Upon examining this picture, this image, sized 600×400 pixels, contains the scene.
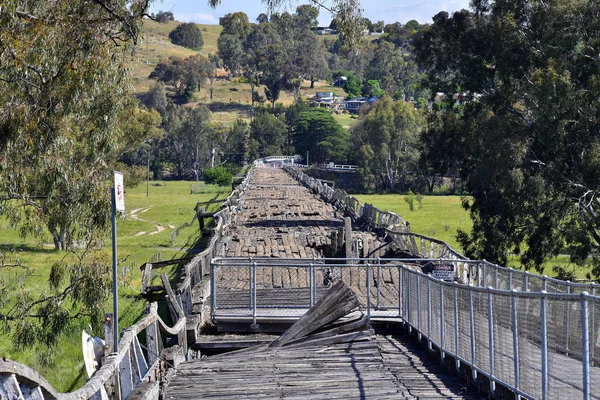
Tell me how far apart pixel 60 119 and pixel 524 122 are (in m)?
17.9

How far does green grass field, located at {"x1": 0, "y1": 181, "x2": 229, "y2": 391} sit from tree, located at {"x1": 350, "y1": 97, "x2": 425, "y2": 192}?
56.1ft

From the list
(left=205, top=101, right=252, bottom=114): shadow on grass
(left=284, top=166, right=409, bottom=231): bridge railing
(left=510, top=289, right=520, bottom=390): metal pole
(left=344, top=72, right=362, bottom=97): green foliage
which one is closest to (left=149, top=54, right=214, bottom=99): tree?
(left=205, top=101, right=252, bottom=114): shadow on grass

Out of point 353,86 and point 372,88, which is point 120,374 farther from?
point 353,86

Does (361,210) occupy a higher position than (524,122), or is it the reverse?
(524,122)

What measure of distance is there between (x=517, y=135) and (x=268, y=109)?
100697 mm

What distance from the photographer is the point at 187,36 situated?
632 ft

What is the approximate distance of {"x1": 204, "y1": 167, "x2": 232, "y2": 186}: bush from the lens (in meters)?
86.2

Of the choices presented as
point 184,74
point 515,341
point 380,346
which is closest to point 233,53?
point 184,74

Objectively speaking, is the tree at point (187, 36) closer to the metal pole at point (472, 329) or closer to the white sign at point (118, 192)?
the white sign at point (118, 192)

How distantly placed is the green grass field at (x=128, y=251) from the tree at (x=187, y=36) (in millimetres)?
112564

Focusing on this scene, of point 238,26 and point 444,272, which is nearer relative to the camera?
point 444,272

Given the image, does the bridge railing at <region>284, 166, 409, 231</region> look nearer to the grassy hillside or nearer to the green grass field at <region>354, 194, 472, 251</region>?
the green grass field at <region>354, 194, 472, 251</region>

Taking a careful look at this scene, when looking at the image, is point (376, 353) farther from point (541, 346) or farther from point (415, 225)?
point (415, 225)

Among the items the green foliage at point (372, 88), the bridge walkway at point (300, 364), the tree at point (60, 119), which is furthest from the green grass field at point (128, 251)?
the green foliage at point (372, 88)
